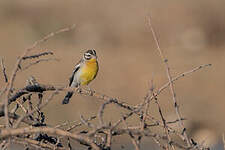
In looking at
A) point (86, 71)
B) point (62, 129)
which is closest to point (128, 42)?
point (86, 71)

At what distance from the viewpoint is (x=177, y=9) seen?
23.1m

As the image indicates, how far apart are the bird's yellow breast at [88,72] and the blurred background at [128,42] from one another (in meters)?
10.2

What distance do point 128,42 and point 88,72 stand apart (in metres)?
15.8

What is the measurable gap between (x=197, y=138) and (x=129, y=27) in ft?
27.5

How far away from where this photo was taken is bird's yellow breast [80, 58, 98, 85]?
7.02 meters

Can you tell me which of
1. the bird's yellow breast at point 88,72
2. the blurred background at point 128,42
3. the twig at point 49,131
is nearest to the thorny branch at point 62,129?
the twig at point 49,131

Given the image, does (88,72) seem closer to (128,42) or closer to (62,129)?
(62,129)

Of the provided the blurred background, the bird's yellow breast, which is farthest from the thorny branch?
the blurred background

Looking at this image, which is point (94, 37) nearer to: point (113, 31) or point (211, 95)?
point (113, 31)

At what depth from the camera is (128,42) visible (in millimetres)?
22766

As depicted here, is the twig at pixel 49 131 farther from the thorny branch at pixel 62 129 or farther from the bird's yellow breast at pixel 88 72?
the bird's yellow breast at pixel 88 72

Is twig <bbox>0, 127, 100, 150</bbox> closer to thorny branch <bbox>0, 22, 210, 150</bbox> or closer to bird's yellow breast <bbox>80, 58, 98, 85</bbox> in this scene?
thorny branch <bbox>0, 22, 210, 150</bbox>

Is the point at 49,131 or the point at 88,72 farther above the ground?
the point at 88,72

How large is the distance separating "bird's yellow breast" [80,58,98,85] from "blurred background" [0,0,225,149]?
10.2 metres
